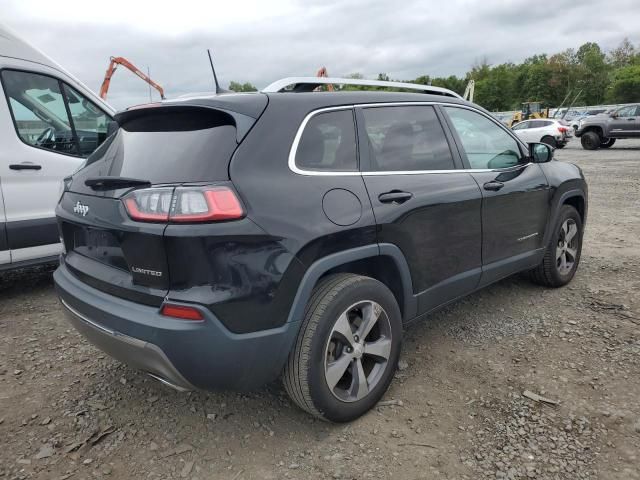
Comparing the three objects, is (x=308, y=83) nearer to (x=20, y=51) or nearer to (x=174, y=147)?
(x=174, y=147)

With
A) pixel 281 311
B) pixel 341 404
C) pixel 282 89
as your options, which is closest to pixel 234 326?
pixel 281 311

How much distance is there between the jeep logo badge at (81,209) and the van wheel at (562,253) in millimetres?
3435

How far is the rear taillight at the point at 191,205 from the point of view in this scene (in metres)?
2.01

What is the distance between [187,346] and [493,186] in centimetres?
232

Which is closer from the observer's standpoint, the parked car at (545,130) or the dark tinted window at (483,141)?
the dark tinted window at (483,141)

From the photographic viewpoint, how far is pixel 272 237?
2.10 metres

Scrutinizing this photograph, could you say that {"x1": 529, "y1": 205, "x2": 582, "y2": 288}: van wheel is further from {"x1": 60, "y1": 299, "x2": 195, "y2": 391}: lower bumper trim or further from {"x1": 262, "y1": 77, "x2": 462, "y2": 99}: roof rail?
{"x1": 60, "y1": 299, "x2": 195, "y2": 391}: lower bumper trim

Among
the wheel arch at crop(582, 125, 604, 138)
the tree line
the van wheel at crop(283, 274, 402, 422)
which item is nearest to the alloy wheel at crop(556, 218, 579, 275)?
the van wheel at crop(283, 274, 402, 422)

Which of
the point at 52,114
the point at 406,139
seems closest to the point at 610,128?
the point at 406,139

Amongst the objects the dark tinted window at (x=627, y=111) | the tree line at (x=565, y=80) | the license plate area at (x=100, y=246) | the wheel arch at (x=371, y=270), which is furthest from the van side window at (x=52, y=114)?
the tree line at (x=565, y=80)

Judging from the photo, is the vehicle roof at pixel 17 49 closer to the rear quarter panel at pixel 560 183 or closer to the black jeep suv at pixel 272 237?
the black jeep suv at pixel 272 237

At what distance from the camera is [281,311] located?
2164 mm

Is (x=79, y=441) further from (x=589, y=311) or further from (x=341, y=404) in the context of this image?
(x=589, y=311)

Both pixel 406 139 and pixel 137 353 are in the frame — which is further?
pixel 406 139
